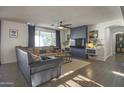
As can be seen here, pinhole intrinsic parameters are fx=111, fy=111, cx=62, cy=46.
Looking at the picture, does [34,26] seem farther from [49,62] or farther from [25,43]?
[49,62]

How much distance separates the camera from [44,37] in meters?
8.52

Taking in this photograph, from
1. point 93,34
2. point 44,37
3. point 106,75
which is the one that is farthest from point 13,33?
point 106,75

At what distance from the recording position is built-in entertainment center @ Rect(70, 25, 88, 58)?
7.77 metres

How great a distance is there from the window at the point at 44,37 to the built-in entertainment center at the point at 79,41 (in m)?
1.61

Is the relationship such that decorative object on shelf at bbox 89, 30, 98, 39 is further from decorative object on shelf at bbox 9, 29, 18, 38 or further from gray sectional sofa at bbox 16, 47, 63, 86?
decorative object on shelf at bbox 9, 29, 18, 38

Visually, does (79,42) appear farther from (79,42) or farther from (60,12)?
(60,12)

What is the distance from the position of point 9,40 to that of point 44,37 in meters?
2.88

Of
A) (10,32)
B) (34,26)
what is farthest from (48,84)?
(34,26)

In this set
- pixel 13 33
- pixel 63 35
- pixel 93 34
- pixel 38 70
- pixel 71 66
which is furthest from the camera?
pixel 63 35

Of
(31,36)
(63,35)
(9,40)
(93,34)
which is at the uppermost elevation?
(63,35)

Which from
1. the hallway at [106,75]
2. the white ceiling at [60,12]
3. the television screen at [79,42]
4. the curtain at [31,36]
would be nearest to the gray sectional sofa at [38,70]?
the hallway at [106,75]

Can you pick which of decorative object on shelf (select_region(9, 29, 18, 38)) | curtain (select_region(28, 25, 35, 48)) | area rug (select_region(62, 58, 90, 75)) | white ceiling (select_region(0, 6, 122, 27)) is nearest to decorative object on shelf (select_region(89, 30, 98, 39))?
white ceiling (select_region(0, 6, 122, 27))

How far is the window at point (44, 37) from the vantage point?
316 inches

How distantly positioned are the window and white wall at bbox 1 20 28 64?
132cm
